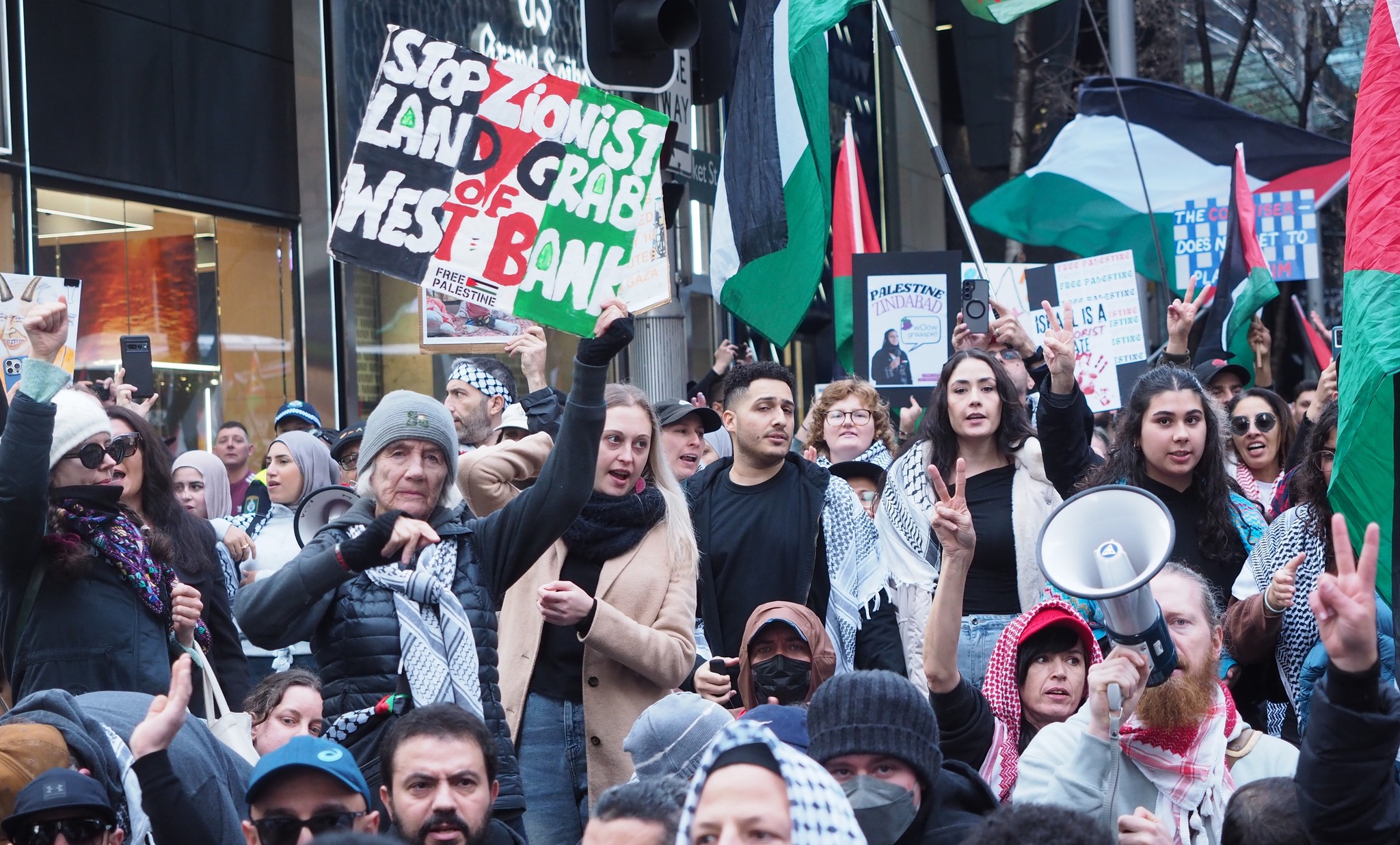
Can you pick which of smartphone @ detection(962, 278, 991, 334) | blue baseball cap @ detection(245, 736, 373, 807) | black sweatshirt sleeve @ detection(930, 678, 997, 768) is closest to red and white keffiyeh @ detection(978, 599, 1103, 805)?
black sweatshirt sleeve @ detection(930, 678, 997, 768)

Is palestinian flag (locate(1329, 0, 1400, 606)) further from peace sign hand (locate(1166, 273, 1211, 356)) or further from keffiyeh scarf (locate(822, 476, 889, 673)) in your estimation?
peace sign hand (locate(1166, 273, 1211, 356))

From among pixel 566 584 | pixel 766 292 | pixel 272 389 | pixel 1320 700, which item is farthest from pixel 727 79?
pixel 272 389

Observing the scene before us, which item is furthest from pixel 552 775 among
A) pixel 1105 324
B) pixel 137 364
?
pixel 1105 324

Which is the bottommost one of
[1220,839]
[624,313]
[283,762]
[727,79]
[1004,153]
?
[1220,839]

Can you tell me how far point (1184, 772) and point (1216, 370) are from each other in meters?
4.85

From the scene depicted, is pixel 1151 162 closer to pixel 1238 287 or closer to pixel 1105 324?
pixel 1238 287

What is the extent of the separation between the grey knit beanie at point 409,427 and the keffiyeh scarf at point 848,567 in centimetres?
153

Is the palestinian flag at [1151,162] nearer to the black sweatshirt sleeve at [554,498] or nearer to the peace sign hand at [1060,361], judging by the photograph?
the peace sign hand at [1060,361]

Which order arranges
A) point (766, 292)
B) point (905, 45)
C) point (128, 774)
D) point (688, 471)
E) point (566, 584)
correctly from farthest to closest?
point (905, 45)
point (766, 292)
point (688, 471)
point (566, 584)
point (128, 774)

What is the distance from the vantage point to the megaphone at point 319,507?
5.37m

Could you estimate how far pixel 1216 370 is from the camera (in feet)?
27.7

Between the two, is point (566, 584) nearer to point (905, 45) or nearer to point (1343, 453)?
point (1343, 453)

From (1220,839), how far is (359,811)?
1892 mm

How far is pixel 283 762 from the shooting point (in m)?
3.68
